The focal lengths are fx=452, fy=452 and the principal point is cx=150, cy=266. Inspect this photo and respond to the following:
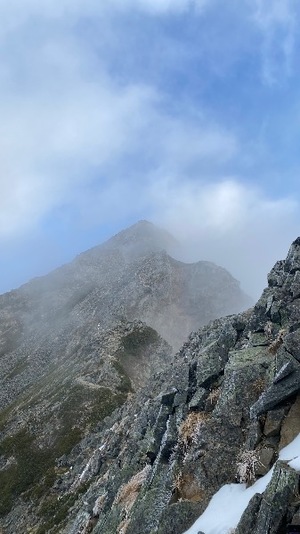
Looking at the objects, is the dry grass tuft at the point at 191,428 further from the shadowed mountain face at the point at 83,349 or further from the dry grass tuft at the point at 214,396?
the shadowed mountain face at the point at 83,349

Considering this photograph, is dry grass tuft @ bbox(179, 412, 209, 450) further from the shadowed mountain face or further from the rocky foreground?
the shadowed mountain face

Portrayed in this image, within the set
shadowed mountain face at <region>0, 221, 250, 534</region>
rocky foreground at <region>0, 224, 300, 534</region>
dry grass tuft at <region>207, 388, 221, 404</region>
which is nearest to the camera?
rocky foreground at <region>0, 224, 300, 534</region>

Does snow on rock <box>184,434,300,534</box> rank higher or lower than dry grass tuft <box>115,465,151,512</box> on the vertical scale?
higher

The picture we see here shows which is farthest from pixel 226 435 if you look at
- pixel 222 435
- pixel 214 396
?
pixel 214 396

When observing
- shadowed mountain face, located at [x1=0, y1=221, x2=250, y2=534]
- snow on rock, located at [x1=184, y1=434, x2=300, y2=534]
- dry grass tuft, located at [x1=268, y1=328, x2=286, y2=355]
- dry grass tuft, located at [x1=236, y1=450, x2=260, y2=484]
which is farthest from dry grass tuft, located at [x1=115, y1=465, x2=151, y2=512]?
shadowed mountain face, located at [x1=0, y1=221, x2=250, y2=534]

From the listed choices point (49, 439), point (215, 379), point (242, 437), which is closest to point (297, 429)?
point (242, 437)

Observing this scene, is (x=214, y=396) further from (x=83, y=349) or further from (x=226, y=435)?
(x=83, y=349)

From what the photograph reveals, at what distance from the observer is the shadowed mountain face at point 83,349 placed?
70.9 meters

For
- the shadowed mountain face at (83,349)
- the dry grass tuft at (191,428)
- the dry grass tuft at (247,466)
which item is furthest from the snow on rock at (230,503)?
the shadowed mountain face at (83,349)

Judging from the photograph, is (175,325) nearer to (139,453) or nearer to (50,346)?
(50,346)

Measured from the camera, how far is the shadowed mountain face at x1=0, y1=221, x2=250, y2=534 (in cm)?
7088

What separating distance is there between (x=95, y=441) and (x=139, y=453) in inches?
1423

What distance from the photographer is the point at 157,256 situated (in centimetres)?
19162

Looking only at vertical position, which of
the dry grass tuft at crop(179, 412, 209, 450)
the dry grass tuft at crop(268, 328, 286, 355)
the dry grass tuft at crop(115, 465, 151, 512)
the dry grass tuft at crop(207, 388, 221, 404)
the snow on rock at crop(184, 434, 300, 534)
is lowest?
the dry grass tuft at crop(115, 465, 151, 512)
